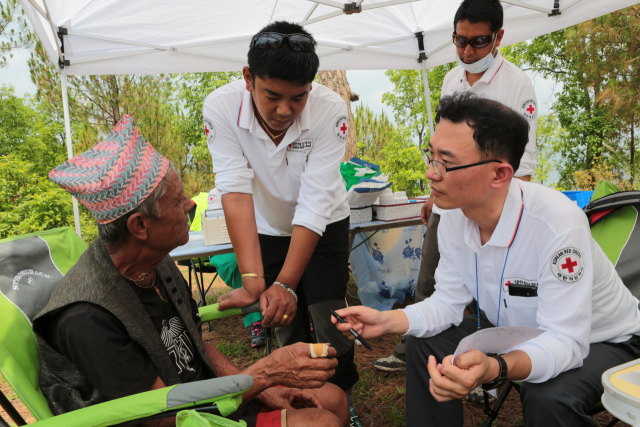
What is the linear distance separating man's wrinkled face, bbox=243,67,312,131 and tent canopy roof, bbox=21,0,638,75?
2.16 meters

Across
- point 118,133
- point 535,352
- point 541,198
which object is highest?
point 118,133

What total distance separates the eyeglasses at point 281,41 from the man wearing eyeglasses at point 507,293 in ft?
2.01

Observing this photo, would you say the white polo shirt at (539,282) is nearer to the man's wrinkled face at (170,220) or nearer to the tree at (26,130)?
the man's wrinkled face at (170,220)

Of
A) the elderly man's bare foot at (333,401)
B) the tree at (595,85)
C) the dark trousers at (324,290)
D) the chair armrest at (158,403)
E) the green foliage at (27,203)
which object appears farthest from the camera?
the tree at (595,85)

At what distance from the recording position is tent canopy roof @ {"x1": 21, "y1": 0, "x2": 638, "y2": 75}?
12.4 ft

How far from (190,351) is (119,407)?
528 mm

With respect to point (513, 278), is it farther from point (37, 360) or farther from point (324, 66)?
point (324, 66)

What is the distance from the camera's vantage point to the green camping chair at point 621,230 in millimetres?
1933

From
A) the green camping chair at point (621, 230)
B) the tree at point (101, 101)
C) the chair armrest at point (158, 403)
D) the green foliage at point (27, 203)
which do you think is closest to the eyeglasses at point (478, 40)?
the green camping chair at point (621, 230)

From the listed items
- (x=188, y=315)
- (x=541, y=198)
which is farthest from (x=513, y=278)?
(x=188, y=315)

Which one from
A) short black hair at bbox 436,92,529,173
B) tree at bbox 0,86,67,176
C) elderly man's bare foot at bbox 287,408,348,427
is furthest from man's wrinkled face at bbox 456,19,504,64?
tree at bbox 0,86,67,176

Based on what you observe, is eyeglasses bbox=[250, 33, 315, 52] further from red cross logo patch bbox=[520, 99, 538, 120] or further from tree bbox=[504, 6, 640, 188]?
tree bbox=[504, 6, 640, 188]

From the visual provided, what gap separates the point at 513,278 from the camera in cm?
162

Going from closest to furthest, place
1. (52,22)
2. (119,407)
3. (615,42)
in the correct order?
(119,407) < (52,22) < (615,42)
